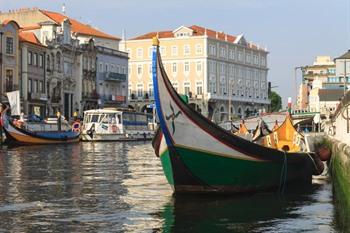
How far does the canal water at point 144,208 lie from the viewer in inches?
441

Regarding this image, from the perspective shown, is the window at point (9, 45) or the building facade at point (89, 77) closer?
the window at point (9, 45)

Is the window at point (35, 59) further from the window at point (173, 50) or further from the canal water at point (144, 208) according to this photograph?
the canal water at point (144, 208)

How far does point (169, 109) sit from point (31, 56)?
5030 centimetres

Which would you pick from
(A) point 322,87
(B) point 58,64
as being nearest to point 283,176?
(B) point 58,64

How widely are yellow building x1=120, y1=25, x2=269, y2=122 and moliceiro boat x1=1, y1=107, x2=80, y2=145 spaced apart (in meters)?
49.2

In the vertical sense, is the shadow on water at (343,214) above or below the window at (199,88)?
below

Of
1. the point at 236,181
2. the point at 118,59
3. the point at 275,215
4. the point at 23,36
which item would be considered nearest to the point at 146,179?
the point at 236,181

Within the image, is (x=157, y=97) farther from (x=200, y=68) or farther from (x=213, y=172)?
(x=200, y=68)

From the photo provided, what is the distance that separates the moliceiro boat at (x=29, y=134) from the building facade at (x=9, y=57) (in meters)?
8.85

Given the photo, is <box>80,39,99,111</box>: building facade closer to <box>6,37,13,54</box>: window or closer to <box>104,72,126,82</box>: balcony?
<box>104,72,126,82</box>: balcony

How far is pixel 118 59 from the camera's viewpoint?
8306 centimetres

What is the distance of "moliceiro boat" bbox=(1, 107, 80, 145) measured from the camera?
1714 inches

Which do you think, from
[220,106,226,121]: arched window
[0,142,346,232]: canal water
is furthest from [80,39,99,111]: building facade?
[0,142,346,232]: canal water

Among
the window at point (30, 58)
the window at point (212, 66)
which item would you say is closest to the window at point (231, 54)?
the window at point (212, 66)
